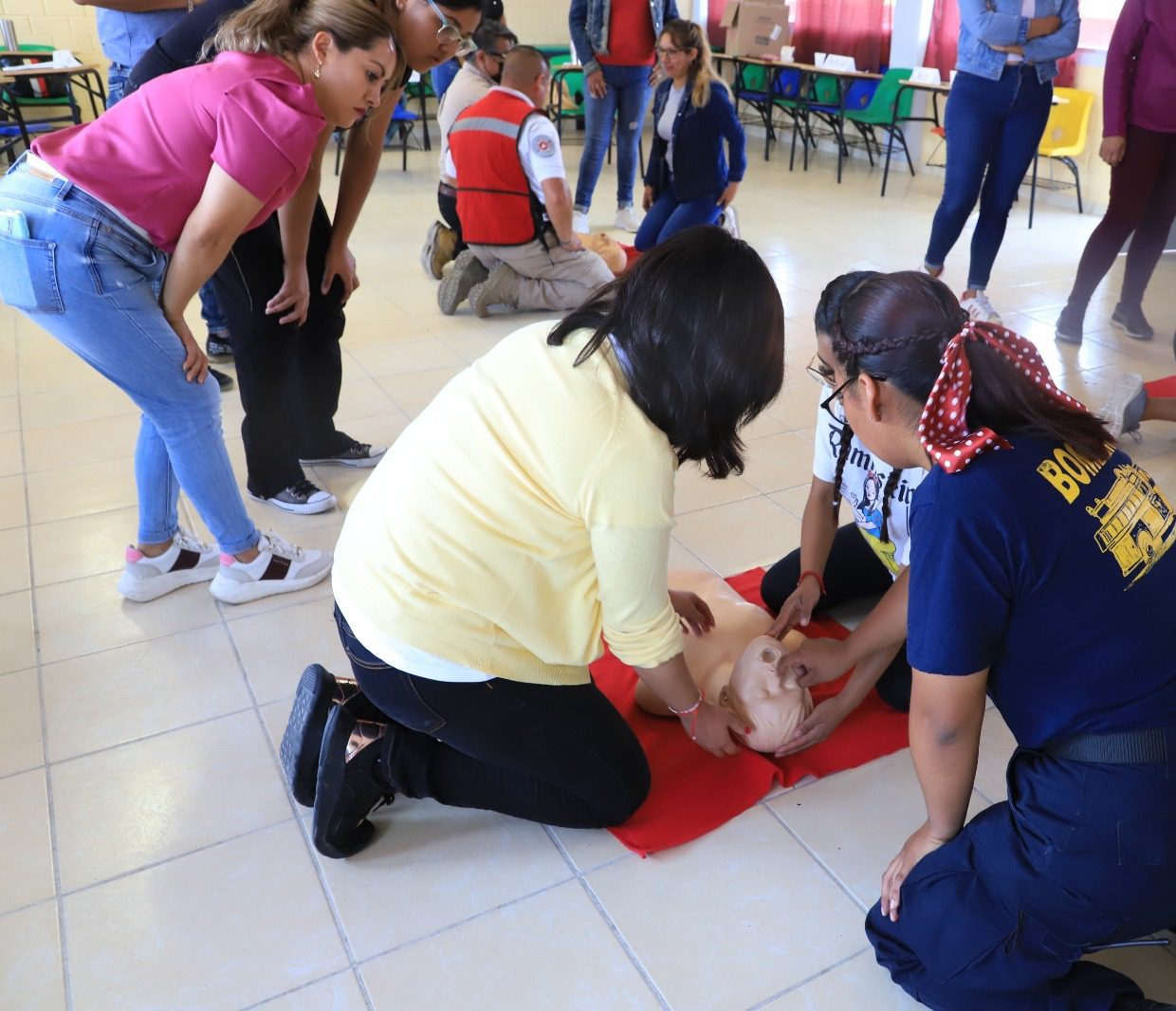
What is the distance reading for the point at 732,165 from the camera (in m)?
4.44

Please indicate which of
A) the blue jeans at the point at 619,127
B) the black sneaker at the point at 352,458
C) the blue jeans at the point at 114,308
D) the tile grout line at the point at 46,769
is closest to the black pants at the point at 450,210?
the blue jeans at the point at 619,127

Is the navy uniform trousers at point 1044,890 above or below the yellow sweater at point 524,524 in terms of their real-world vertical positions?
below

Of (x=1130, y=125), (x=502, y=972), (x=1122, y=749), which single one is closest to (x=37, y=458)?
(x=502, y=972)

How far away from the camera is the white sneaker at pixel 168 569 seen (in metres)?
2.16

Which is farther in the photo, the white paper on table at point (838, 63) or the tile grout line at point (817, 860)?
the white paper on table at point (838, 63)

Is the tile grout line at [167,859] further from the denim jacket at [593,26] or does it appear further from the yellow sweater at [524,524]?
the denim jacket at [593,26]

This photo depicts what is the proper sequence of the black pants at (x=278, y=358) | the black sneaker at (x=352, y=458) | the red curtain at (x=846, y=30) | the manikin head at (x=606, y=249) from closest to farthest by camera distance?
1. the black pants at (x=278, y=358)
2. the black sneaker at (x=352, y=458)
3. the manikin head at (x=606, y=249)
4. the red curtain at (x=846, y=30)

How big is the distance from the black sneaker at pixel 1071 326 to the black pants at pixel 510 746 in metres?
2.98

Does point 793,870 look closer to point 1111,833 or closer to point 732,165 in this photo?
point 1111,833

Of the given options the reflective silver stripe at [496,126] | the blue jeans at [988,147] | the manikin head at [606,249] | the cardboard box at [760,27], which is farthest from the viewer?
the cardboard box at [760,27]

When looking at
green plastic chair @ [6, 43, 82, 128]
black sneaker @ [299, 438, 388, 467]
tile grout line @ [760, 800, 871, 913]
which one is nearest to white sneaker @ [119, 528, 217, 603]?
black sneaker @ [299, 438, 388, 467]

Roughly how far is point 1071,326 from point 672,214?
5.70 feet

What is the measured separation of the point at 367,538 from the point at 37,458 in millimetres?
1991

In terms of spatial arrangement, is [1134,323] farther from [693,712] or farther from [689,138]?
[693,712]
